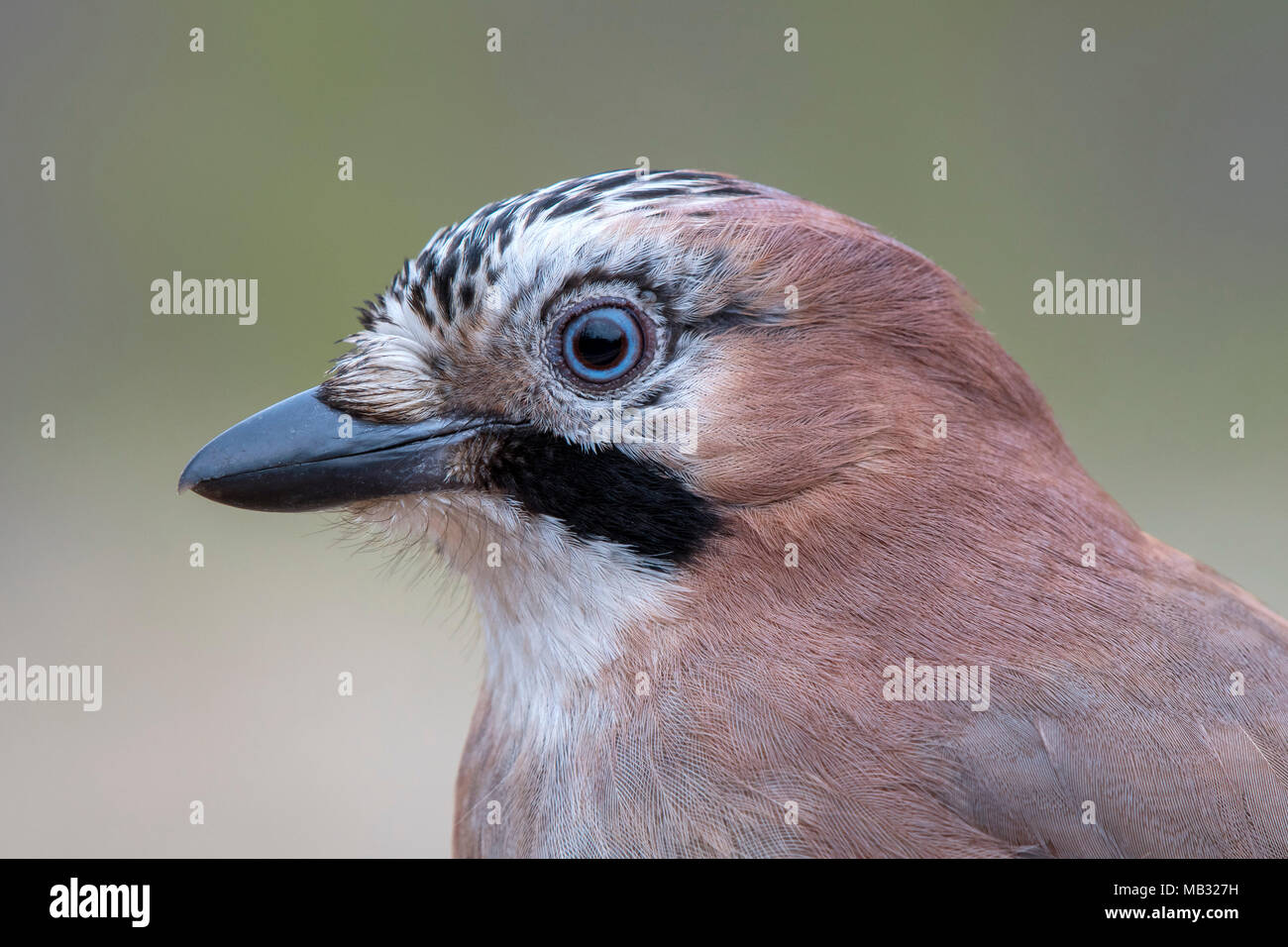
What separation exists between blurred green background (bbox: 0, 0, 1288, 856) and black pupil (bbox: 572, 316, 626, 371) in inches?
270

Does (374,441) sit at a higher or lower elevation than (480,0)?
lower

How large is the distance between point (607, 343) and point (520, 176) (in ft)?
23.8

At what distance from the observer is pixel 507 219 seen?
328 cm

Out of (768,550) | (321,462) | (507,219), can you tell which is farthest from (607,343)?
(321,462)

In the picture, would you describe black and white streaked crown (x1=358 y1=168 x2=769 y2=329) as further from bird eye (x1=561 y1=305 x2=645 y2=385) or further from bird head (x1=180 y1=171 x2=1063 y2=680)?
bird eye (x1=561 y1=305 x2=645 y2=385)

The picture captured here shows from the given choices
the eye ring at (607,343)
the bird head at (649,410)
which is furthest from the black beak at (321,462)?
the eye ring at (607,343)

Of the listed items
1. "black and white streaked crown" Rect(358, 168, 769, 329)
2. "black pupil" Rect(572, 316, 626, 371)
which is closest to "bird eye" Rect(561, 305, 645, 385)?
"black pupil" Rect(572, 316, 626, 371)

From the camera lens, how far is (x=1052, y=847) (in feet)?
9.29

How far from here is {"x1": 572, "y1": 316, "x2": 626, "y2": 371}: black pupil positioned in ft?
10.1

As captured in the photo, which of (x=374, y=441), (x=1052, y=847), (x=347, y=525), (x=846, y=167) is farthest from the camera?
(x=846, y=167)

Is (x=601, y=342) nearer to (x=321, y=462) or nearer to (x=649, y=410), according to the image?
(x=649, y=410)

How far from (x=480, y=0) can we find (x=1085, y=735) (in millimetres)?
9236

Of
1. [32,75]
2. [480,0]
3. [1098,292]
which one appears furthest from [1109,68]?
[32,75]
